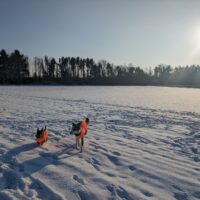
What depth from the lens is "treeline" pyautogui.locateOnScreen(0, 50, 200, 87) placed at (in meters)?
67.5

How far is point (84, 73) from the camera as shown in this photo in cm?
9625

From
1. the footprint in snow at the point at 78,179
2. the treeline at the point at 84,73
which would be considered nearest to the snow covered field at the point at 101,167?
the footprint in snow at the point at 78,179

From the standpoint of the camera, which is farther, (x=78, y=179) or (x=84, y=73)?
(x=84, y=73)

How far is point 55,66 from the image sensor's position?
85.9 meters

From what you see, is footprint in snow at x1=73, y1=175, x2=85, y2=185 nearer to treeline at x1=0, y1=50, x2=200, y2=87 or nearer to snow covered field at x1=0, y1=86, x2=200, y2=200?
snow covered field at x1=0, y1=86, x2=200, y2=200

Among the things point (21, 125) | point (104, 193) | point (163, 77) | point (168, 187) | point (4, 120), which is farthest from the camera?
point (163, 77)

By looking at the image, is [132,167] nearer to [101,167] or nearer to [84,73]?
[101,167]

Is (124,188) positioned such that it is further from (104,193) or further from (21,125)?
(21,125)

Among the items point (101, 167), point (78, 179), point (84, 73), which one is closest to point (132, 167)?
point (101, 167)

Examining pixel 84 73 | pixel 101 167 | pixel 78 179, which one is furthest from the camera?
pixel 84 73

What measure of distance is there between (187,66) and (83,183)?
113 m

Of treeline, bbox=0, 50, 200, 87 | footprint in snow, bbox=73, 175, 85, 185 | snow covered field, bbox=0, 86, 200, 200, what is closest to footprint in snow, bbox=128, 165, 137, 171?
snow covered field, bbox=0, 86, 200, 200

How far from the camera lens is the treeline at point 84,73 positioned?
67500 millimetres

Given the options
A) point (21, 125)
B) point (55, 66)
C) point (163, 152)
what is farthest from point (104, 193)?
point (55, 66)
